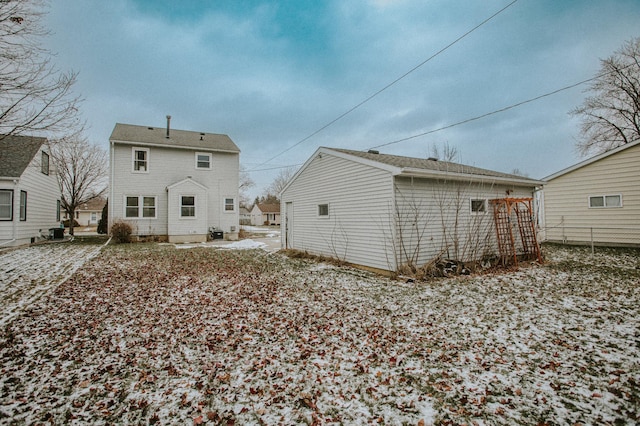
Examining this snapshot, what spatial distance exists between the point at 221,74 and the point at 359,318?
16526 mm

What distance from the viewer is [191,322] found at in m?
4.75

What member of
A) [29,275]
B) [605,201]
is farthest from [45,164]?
[605,201]

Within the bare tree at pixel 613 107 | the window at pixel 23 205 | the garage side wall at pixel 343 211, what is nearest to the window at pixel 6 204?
the window at pixel 23 205

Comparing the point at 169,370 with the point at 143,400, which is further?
the point at 169,370

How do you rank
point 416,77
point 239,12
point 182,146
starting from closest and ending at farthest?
1. point 416,77
2. point 239,12
3. point 182,146

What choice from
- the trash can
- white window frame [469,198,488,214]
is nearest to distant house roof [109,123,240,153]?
the trash can

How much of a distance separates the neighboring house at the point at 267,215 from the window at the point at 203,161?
3457cm

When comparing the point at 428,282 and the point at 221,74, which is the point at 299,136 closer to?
the point at 221,74

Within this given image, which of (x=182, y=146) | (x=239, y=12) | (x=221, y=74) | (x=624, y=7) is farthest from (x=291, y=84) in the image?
(x=624, y=7)

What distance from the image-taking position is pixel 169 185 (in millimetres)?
17609

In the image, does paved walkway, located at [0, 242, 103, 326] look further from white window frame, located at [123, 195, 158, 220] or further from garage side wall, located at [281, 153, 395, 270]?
garage side wall, located at [281, 153, 395, 270]

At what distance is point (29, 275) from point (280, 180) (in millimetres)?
52649

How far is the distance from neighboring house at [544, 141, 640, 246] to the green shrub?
68.2 ft

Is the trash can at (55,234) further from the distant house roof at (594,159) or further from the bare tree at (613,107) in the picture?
the bare tree at (613,107)
